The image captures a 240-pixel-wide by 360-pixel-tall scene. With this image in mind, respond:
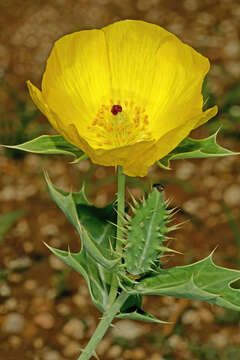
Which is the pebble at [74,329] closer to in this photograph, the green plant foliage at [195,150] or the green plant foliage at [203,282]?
the green plant foliage at [203,282]

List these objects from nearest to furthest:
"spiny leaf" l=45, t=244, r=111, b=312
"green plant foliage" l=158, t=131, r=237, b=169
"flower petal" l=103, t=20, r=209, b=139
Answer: "green plant foliage" l=158, t=131, r=237, b=169 → "flower petal" l=103, t=20, r=209, b=139 → "spiny leaf" l=45, t=244, r=111, b=312

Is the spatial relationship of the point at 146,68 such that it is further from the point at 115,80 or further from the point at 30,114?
the point at 30,114

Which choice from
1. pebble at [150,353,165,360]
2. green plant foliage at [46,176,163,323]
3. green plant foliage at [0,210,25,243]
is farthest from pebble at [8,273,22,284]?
green plant foliage at [46,176,163,323]

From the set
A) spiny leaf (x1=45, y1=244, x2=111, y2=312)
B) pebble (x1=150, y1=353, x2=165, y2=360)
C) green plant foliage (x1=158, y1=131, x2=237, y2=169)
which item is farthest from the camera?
pebble (x1=150, y1=353, x2=165, y2=360)

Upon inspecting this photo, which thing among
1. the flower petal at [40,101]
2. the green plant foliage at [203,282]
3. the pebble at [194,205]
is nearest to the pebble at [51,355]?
the pebble at [194,205]

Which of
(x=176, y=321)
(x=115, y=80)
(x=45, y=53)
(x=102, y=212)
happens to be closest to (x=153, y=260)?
(x=102, y=212)

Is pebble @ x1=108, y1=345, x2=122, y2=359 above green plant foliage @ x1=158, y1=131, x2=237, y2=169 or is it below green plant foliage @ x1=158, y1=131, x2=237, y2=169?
below

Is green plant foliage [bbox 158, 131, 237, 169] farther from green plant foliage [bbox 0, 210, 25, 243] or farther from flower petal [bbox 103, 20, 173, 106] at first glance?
green plant foliage [bbox 0, 210, 25, 243]

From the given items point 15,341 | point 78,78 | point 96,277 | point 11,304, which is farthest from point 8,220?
point 78,78

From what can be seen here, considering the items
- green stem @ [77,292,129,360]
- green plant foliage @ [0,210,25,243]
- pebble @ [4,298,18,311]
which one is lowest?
pebble @ [4,298,18,311]
